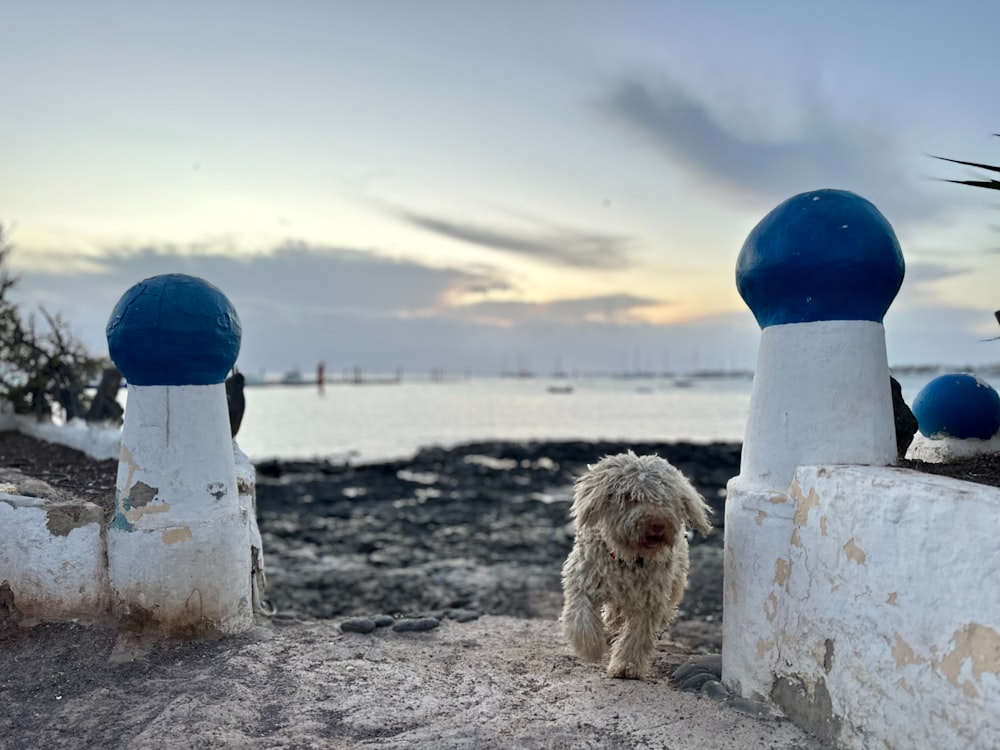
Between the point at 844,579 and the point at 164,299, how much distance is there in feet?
15.2

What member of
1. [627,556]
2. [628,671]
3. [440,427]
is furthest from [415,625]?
[440,427]

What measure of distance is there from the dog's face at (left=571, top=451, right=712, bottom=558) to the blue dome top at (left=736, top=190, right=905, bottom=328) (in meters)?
1.22

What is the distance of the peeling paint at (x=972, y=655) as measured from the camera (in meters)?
2.97

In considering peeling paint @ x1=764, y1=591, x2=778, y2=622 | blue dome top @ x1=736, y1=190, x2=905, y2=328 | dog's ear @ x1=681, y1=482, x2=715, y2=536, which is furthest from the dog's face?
blue dome top @ x1=736, y1=190, x2=905, y2=328

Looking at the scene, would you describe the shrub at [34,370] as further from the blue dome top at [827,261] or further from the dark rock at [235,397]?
the blue dome top at [827,261]

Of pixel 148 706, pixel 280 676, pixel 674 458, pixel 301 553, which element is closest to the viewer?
pixel 148 706

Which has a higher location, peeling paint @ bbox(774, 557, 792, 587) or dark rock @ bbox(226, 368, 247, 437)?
dark rock @ bbox(226, 368, 247, 437)

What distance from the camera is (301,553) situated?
43.2 feet

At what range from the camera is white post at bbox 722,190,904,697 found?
4281 mm

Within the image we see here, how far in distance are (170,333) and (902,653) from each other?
4.68m

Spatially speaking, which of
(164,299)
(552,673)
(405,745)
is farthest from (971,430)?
(164,299)

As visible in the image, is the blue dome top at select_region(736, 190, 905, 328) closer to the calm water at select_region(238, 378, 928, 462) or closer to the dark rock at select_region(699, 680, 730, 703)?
the dark rock at select_region(699, 680, 730, 703)

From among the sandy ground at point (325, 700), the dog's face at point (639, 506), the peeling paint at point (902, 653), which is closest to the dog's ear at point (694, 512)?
the dog's face at point (639, 506)

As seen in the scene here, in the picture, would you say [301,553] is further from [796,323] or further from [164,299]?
[796,323]
